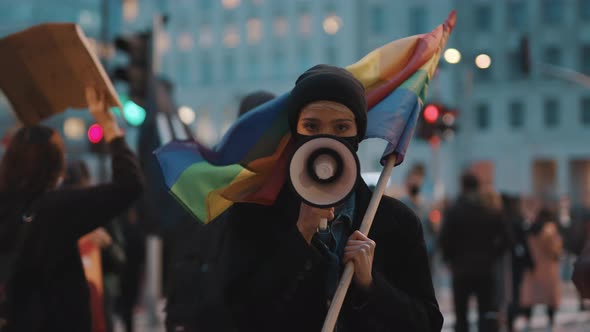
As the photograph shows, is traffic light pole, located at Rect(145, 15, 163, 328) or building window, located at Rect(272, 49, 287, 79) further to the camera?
building window, located at Rect(272, 49, 287, 79)

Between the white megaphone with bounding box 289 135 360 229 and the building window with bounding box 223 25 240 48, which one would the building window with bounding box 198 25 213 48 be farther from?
the white megaphone with bounding box 289 135 360 229

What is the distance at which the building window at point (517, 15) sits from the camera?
71188mm

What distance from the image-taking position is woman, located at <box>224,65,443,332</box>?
324 centimetres

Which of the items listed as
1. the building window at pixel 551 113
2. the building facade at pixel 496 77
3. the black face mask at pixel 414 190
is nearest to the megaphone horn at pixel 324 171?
the black face mask at pixel 414 190

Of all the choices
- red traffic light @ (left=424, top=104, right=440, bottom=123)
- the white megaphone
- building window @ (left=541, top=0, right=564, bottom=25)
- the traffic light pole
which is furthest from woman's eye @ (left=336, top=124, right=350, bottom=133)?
building window @ (left=541, top=0, right=564, bottom=25)

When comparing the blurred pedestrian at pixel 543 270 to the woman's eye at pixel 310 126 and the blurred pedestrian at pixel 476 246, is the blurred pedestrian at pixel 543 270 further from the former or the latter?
the woman's eye at pixel 310 126

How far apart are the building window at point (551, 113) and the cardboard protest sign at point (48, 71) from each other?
222 feet

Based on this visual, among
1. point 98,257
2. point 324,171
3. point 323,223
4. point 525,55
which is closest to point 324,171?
point 324,171

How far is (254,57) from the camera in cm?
8156

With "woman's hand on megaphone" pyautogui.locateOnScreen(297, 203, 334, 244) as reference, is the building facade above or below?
below

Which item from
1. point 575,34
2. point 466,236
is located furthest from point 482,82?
point 466,236

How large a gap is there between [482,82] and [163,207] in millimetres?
67557

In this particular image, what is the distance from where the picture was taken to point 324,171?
3.01 m

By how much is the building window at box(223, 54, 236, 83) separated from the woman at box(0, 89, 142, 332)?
77.4 meters
